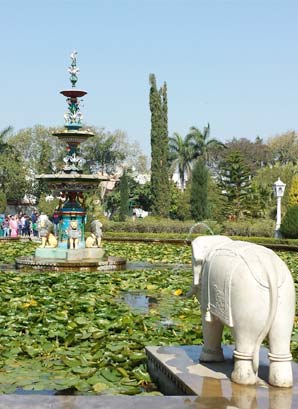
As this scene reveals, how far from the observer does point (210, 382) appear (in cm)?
484

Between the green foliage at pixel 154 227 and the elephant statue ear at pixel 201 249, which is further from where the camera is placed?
the green foliage at pixel 154 227

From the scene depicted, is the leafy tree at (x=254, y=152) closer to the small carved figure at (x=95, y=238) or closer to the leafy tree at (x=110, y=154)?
the leafy tree at (x=110, y=154)

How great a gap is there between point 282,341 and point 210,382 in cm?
63

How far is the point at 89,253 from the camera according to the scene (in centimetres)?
1653

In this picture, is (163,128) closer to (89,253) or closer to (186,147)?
(186,147)

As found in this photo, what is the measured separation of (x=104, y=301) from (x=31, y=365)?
3.86 m

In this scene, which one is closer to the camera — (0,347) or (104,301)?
(0,347)

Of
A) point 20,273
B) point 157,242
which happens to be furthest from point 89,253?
point 157,242

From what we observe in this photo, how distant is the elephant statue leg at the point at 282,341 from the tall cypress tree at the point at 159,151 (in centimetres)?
3508

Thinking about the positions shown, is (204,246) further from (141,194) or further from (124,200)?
(141,194)

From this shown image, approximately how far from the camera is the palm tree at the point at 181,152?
57.2 metres

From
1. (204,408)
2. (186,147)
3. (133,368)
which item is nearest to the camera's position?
(204,408)

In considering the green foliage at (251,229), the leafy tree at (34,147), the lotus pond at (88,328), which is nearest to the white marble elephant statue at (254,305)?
the lotus pond at (88,328)

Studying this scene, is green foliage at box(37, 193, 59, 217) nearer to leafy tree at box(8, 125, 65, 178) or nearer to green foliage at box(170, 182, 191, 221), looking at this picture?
green foliage at box(170, 182, 191, 221)
